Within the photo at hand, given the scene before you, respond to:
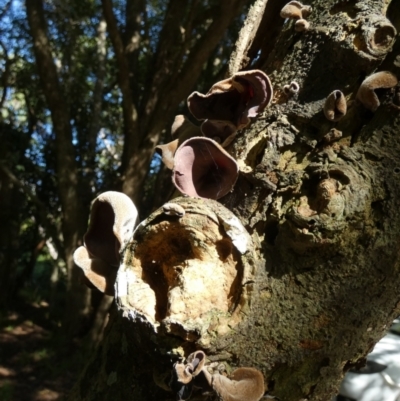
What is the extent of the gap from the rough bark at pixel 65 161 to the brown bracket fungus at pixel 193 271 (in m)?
3.92

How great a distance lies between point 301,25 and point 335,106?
0.25 metres

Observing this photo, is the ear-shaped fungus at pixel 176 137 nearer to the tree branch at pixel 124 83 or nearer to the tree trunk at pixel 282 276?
the tree trunk at pixel 282 276

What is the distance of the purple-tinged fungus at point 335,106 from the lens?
868mm

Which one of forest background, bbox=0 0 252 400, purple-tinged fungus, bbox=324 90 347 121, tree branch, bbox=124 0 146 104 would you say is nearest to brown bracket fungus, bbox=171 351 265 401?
purple-tinged fungus, bbox=324 90 347 121

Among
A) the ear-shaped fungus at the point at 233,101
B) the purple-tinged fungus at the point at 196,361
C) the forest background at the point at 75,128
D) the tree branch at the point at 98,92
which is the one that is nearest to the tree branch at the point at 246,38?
the ear-shaped fungus at the point at 233,101

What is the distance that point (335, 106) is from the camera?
877 millimetres

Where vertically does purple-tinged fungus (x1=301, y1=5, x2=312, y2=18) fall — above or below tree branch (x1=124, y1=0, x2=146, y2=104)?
below

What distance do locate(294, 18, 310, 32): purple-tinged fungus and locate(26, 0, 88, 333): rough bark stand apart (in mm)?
3713

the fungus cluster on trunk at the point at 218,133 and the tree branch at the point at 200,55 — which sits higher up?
the tree branch at the point at 200,55

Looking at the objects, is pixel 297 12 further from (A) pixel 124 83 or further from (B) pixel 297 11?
(A) pixel 124 83

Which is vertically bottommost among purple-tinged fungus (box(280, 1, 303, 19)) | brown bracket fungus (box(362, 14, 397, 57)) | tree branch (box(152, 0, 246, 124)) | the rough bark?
the rough bark

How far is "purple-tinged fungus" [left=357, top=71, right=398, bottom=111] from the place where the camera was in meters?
0.84

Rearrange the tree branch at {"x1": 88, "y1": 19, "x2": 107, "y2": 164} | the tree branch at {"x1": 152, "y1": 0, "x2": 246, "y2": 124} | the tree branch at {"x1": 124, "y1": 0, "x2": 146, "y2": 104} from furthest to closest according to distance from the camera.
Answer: the tree branch at {"x1": 88, "y1": 19, "x2": 107, "y2": 164}, the tree branch at {"x1": 124, "y1": 0, "x2": 146, "y2": 104}, the tree branch at {"x1": 152, "y1": 0, "x2": 246, "y2": 124}

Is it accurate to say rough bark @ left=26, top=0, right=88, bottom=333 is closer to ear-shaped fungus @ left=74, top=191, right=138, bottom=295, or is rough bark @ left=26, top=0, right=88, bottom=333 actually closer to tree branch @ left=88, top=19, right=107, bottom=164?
tree branch @ left=88, top=19, right=107, bottom=164
